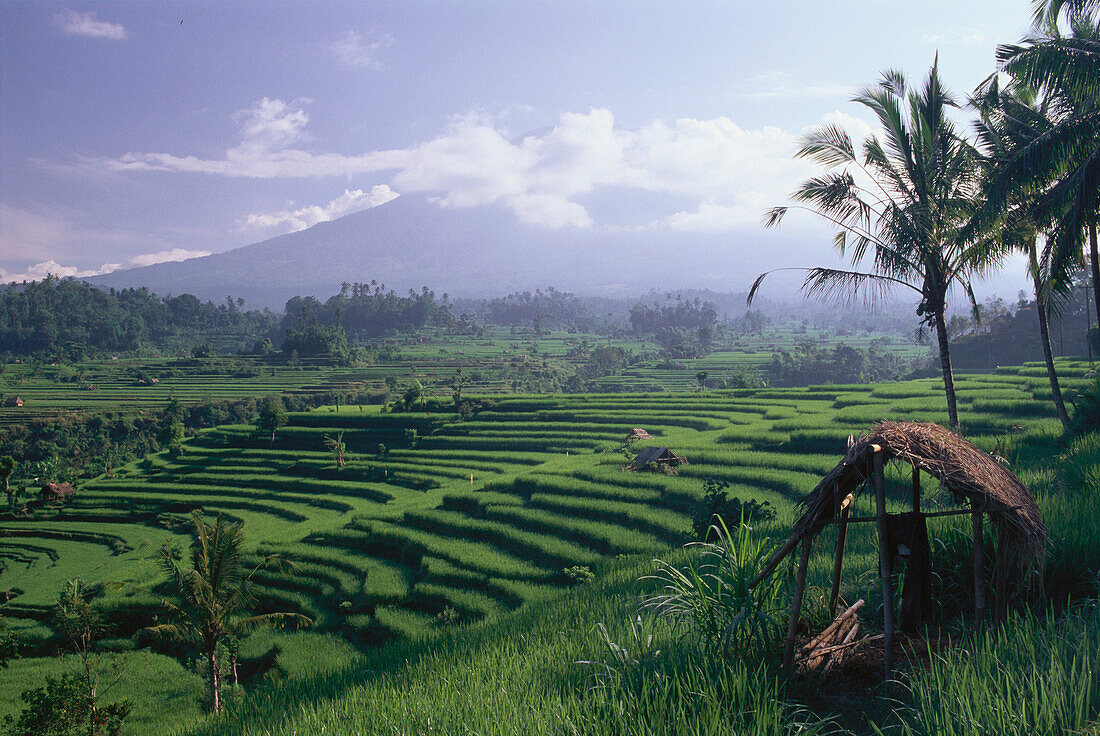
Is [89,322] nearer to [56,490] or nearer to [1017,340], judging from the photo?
[56,490]

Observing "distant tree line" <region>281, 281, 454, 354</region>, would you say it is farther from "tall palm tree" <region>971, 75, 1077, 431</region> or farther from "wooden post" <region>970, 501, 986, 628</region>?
"wooden post" <region>970, 501, 986, 628</region>

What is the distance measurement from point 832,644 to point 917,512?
1.00 m

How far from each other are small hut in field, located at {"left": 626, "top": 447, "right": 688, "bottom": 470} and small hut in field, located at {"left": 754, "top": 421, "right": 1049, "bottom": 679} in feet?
65.0

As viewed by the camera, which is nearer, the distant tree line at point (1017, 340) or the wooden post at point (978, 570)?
the wooden post at point (978, 570)

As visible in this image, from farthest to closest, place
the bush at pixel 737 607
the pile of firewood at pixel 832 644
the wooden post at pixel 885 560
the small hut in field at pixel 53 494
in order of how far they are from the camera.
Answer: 1. the small hut in field at pixel 53 494
2. the bush at pixel 737 607
3. the pile of firewood at pixel 832 644
4. the wooden post at pixel 885 560

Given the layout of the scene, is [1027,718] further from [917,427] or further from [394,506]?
[394,506]

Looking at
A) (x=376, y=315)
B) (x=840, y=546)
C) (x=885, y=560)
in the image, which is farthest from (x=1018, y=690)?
(x=376, y=315)

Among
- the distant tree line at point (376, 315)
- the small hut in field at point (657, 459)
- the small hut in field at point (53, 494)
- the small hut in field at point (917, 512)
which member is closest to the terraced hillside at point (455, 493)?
the small hut in field at point (657, 459)

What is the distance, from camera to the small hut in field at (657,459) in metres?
23.7

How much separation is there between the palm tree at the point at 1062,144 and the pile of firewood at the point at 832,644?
9.16 meters

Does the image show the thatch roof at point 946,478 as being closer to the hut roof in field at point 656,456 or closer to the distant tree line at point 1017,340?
the hut roof in field at point 656,456

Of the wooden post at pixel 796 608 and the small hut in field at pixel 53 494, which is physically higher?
the wooden post at pixel 796 608

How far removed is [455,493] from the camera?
83.1ft

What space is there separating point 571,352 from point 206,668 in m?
68.8
